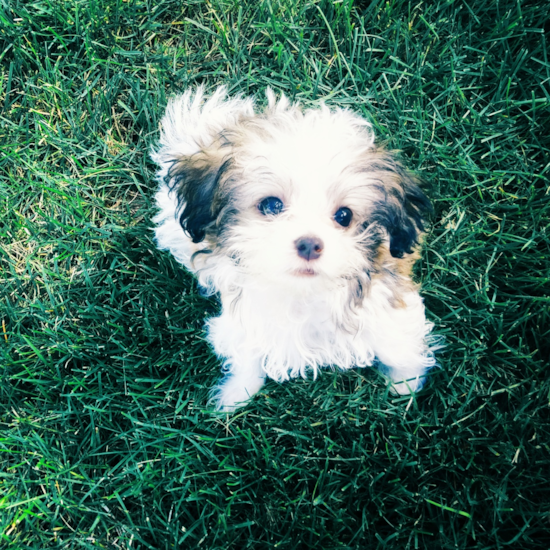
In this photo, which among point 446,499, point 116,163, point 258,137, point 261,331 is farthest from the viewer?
point 116,163

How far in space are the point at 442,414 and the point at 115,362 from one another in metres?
1.96

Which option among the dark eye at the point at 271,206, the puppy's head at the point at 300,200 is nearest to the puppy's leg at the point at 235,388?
the puppy's head at the point at 300,200

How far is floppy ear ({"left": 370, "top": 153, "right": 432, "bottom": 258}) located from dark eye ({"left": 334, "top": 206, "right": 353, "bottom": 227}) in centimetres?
10

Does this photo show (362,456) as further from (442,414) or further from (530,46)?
(530,46)

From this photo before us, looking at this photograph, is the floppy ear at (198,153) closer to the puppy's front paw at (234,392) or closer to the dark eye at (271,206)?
the dark eye at (271,206)

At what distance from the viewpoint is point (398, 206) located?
198cm

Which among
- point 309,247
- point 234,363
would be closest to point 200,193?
point 309,247

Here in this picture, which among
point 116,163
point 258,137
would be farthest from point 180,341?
point 258,137

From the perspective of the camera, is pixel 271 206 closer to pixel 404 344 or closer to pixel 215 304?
pixel 404 344

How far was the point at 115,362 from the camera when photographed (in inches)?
115

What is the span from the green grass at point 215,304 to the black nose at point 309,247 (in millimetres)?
1317

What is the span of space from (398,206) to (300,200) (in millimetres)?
454

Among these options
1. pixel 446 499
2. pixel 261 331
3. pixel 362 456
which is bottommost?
pixel 446 499

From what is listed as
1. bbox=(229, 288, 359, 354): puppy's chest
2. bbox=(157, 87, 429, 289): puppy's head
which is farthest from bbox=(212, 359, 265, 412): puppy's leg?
bbox=(157, 87, 429, 289): puppy's head
